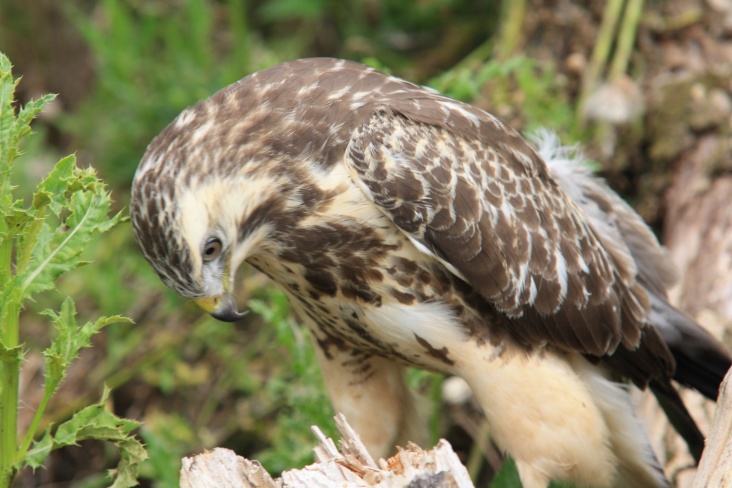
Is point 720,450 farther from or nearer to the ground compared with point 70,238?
nearer to the ground

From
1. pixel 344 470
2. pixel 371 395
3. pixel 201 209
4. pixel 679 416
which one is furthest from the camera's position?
pixel 679 416

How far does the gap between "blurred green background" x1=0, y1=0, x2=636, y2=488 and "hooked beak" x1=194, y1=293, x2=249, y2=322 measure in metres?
1.09

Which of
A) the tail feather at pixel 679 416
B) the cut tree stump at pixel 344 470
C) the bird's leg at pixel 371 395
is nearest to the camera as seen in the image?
the cut tree stump at pixel 344 470

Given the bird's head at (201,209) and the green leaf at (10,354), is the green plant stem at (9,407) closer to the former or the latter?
the green leaf at (10,354)

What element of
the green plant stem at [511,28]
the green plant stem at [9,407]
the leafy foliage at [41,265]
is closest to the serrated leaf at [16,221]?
the leafy foliage at [41,265]

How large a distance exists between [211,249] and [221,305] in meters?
0.20

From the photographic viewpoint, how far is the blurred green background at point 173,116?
4.88m

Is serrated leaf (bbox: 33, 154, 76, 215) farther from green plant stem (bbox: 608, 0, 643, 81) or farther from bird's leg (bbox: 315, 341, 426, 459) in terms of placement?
green plant stem (bbox: 608, 0, 643, 81)

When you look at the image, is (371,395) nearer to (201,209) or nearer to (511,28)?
(201,209)

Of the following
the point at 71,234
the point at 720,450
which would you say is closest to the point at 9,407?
the point at 71,234

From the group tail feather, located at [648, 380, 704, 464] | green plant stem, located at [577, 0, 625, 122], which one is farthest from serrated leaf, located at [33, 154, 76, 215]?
green plant stem, located at [577, 0, 625, 122]

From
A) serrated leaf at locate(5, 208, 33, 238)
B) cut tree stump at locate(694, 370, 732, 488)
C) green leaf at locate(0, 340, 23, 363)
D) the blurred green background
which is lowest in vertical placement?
the blurred green background

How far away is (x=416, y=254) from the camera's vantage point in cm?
329

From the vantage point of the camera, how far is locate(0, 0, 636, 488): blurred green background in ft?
16.0
